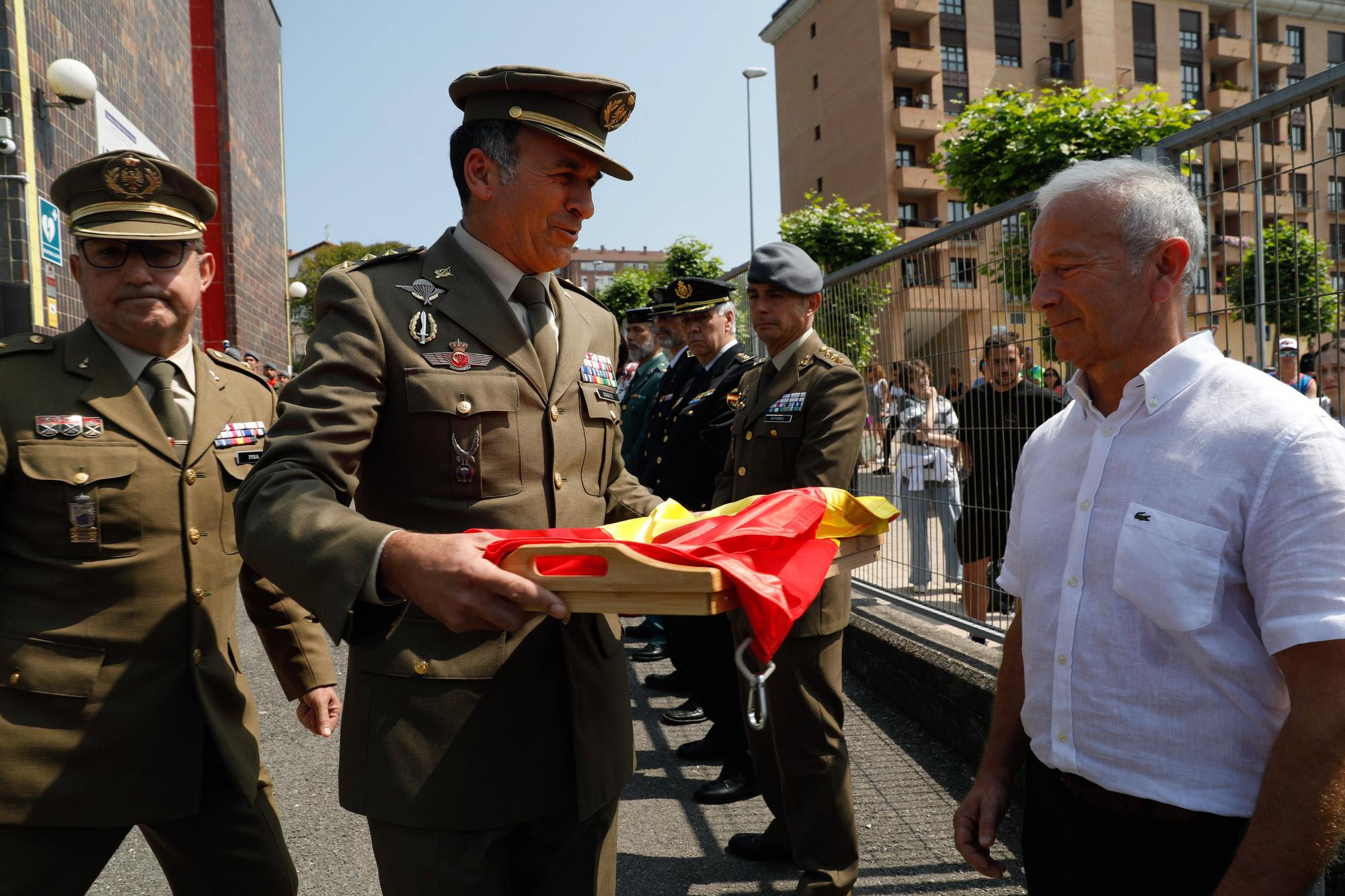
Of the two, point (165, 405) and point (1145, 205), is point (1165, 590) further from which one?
point (165, 405)

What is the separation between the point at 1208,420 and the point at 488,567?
1.32 m

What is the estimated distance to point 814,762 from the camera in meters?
3.49

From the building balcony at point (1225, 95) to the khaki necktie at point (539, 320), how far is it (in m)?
54.2

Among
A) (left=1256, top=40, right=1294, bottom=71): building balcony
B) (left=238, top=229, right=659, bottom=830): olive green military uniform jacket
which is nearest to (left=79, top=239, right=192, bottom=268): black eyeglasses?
(left=238, top=229, right=659, bottom=830): olive green military uniform jacket

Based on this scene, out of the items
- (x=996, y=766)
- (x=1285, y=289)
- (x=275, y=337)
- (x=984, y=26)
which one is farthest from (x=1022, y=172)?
(x=984, y=26)

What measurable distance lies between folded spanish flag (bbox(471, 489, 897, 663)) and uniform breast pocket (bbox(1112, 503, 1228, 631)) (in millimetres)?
443

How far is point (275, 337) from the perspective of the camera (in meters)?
30.2

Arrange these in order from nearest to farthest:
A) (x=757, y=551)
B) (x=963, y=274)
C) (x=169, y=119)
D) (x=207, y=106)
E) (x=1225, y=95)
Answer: (x=757, y=551) < (x=963, y=274) < (x=169, y=119) < (x=207, y=106) < (x=1225, y=95)

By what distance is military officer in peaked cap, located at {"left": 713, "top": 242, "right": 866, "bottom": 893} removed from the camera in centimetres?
345

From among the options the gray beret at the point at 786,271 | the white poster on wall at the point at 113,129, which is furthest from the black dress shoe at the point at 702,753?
the white poster on wall at the point at 113,129

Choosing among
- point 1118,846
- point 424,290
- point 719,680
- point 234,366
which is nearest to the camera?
point 1118,846

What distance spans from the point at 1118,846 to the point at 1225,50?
192 ft

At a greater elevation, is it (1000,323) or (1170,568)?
(1000,323)

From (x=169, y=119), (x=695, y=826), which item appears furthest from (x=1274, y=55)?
(x=695, y=826)
